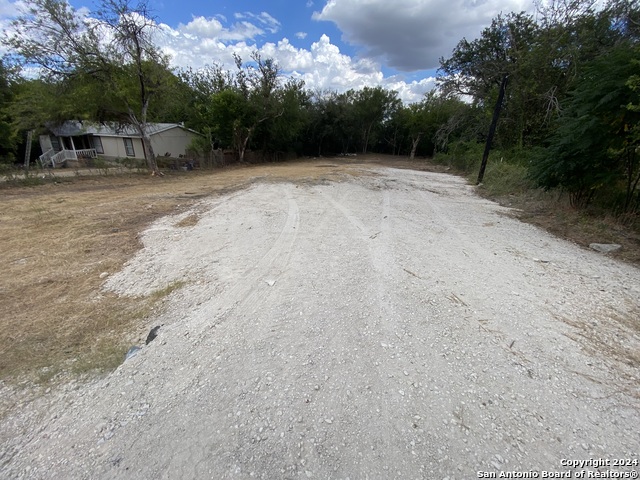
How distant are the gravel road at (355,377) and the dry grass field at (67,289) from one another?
0.30 m

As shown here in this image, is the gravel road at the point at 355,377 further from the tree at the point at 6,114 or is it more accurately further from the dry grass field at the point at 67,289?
the tree at the point at 6,114

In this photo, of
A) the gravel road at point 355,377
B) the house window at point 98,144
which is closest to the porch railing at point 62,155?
the house window at point 98,144

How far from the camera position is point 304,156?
31.7 meters

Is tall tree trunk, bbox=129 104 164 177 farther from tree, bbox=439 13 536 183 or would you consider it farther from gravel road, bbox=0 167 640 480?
tree, bbox=439 13 536 183

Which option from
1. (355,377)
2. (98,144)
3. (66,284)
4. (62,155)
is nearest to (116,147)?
(98,144)

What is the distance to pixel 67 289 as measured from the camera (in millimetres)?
3299

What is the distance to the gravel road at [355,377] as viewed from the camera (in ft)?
5.09

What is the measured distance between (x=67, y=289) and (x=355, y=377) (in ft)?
11.8

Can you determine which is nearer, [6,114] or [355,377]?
[355,377]

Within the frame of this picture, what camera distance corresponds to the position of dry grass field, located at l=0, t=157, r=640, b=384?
2.32 metres

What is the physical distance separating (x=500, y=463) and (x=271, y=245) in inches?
148

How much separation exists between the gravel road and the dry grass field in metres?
0.30

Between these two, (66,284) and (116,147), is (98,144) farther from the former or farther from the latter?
(66,284)

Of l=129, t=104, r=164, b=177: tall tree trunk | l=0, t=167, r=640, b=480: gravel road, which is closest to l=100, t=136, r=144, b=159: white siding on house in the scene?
l=129, t=104, r=164, b=177: tall tree trunk
